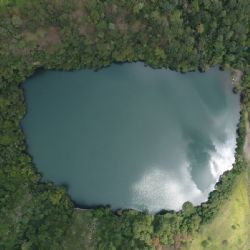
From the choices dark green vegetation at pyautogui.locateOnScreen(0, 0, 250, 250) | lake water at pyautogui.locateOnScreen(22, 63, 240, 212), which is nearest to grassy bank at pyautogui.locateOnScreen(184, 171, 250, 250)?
dark green vegetation at pyautogui.locateOnScreen(0, 0, 250, 250)

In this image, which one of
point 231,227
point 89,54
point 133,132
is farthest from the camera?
point 133,132

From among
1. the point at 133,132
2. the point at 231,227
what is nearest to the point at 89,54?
the point at 133,132

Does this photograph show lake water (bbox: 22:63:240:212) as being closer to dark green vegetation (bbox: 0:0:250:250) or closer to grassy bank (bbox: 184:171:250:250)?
dark green vegetation (bbox: 0:0:250:250)

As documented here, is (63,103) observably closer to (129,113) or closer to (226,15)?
(129,113)

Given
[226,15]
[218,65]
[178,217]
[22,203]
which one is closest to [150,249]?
[178,217]

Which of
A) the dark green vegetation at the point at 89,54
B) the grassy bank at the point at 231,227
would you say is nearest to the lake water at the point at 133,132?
the dark green vegetation at the point at 89,54

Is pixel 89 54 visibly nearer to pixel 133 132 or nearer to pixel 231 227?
pixel 133 132
